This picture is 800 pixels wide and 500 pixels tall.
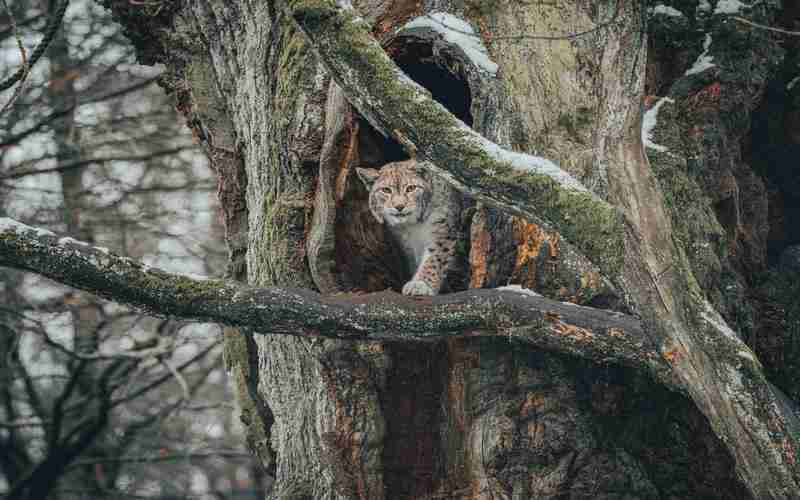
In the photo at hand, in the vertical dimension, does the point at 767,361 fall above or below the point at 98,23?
below

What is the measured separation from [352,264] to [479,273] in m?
0.61

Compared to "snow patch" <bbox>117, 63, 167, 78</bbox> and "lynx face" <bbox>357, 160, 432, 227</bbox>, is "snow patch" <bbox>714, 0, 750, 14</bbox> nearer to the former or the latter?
"lynx face" <bbox>357, 160, 432, 227</bbox>

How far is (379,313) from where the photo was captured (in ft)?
11.5

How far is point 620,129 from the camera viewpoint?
129 inches

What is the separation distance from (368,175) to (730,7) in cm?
200

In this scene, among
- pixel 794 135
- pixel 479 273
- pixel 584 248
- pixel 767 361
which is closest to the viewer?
pixel 584 248

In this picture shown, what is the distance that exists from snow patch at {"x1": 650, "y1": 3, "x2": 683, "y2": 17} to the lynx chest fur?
55.3 inches

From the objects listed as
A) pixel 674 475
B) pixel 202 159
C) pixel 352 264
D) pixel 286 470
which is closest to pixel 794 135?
pixel 674 475

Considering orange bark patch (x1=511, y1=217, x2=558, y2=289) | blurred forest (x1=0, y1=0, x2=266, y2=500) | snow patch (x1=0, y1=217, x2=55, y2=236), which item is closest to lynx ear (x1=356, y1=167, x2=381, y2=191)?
orange bark patch (x1=511, y1=217, x2=558, y2=289)

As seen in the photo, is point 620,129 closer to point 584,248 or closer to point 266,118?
point 584,248

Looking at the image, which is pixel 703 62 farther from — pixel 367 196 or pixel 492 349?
pixel 492 349

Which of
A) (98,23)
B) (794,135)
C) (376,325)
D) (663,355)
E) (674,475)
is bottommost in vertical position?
(674,475)

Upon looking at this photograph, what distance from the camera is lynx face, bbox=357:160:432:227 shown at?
15.8 ft

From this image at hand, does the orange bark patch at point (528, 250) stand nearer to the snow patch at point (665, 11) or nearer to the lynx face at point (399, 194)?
the lynx face at point (399, 194)
